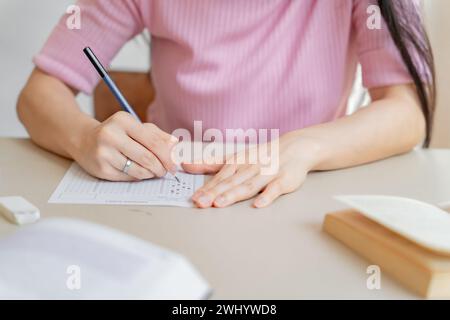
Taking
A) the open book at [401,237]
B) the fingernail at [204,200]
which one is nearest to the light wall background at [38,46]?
the fingernail at [204,200]

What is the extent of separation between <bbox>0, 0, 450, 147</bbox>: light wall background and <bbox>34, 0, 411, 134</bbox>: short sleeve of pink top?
486 millimetres

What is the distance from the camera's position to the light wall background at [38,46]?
1.52m

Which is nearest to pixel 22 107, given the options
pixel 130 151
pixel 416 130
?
pixel 130 151

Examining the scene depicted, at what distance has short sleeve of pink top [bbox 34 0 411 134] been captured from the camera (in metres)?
0.99

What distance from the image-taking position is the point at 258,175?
0.72 m

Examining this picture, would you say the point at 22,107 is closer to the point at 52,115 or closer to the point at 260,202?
the point at 52,115

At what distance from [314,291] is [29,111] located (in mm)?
602

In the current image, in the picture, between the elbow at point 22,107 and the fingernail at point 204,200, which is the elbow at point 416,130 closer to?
the fingernail at point 204,200

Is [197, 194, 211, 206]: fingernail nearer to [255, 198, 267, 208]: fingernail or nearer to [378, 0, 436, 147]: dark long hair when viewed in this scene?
[255, 198, 267, 208]: fingernail

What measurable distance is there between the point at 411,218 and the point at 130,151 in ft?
1.14

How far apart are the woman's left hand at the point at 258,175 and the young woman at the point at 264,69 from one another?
2 cm

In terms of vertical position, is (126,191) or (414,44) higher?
(414,44)

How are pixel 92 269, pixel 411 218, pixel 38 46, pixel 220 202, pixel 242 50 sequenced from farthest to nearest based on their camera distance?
pixel 38 46 < pixel 242 50 < pixel 220 202 < pixel 411 218 < pixel 92 269

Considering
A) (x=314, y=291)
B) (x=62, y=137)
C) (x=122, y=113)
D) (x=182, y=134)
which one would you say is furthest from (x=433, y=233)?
(x=182, y=134)
